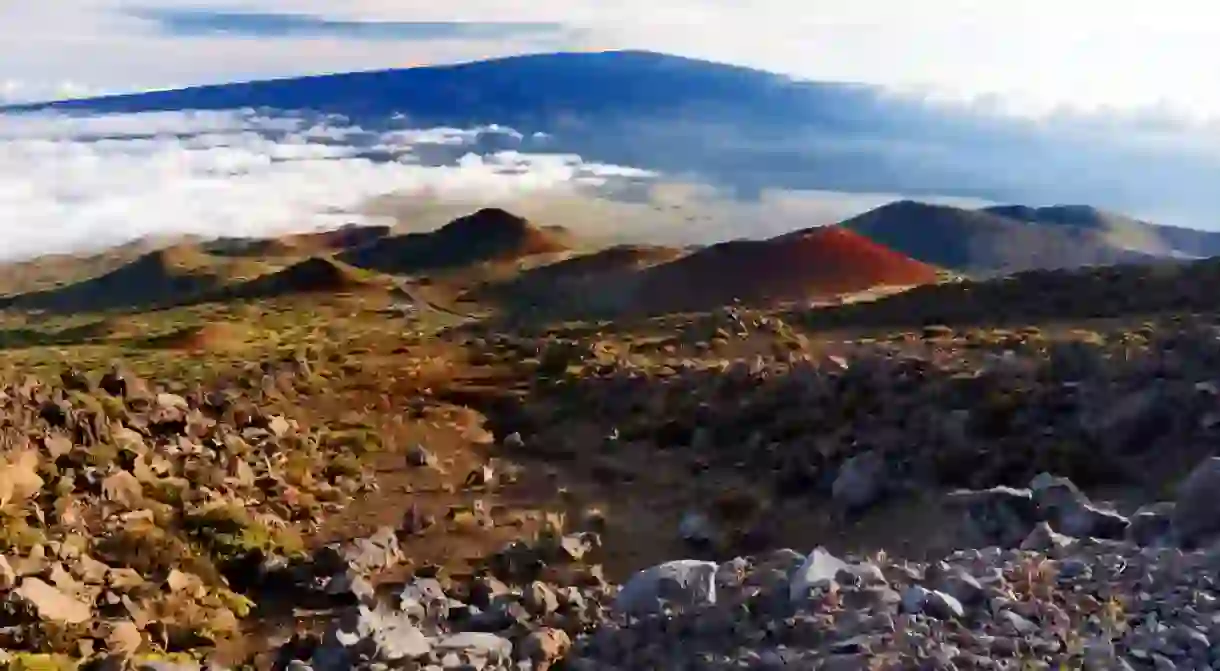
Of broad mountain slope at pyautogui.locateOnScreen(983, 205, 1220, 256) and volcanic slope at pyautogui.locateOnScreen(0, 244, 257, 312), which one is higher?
broad mountain slope at pyautogui.locateOnScreen(983, 205, 1220, 256)

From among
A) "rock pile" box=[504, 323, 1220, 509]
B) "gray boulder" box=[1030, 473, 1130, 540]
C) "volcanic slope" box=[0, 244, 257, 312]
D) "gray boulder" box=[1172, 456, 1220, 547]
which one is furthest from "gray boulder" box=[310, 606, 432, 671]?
"volcanic slope" box=[0, 244, 257, 312]

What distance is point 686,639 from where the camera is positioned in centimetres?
792

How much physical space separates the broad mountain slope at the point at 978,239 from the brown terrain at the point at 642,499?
70127 mm

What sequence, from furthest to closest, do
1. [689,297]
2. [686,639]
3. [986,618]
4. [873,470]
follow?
1. [689,297]
2. [873,470]
3. [686,639]
4. [986,618]

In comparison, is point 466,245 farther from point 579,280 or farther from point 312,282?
point 579,280

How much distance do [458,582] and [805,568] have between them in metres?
4.49

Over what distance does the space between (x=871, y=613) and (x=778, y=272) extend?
58.4m

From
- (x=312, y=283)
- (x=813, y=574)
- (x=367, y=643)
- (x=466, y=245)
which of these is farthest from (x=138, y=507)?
(x=466, y=245)

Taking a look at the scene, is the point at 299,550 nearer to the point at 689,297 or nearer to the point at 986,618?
the point at 986,618

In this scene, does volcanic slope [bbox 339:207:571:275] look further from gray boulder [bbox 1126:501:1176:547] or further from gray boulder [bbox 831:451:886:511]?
gray boulder [bbox 1126:501:1176:547]

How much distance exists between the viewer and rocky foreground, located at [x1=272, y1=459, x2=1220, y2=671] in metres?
6.86

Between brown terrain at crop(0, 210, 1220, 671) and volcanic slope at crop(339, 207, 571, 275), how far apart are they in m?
69.8

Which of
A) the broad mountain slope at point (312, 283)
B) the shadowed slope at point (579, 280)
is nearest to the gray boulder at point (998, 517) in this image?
the shadowed slope at point (579, 280)

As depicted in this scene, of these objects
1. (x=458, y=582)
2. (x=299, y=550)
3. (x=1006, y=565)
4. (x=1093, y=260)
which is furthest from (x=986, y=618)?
(x=1093, y=260)
